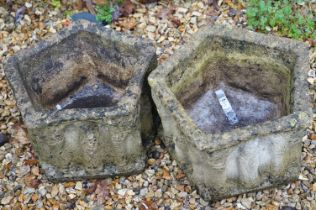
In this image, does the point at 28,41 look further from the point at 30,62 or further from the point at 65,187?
the point at 65,187

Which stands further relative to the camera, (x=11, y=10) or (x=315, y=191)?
(x=11, y=10)

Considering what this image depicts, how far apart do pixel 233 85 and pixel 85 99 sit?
0.95 metres

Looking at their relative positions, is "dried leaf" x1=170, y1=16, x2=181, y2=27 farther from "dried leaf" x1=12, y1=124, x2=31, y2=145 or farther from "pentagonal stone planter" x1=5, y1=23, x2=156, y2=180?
"dried leaf" x1=12, y1=124, x2=31, y2=145

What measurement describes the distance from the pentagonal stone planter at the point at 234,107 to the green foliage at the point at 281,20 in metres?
0.67

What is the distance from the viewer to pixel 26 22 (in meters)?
4.30

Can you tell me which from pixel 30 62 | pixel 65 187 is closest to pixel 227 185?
pixel 65 187

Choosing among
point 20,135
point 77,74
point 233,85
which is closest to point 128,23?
point 77,74

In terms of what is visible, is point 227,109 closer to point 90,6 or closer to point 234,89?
point 234,89

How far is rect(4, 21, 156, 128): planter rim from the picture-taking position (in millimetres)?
3000

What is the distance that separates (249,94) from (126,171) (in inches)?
35.0

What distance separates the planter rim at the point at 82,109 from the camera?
3000mm

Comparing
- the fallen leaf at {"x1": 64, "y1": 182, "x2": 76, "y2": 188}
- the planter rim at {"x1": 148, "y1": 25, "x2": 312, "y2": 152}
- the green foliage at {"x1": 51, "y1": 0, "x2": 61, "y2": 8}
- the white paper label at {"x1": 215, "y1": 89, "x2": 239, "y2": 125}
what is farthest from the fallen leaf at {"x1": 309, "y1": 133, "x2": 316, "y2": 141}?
the green foliage at {"x1": 51, "y1": 0, "x2": 61, "y2": 8}

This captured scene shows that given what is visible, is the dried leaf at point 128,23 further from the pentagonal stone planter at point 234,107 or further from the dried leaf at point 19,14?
the pentagonal stone planter at point 234,107

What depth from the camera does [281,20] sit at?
3.99m
